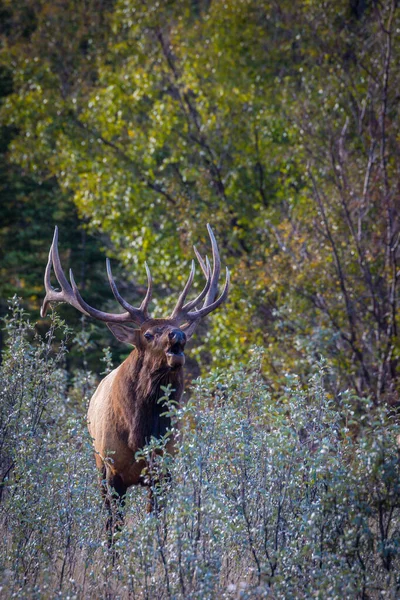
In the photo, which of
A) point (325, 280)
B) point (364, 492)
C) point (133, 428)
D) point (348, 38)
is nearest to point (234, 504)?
point (364, 492)

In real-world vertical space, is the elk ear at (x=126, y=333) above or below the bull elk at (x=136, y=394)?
above

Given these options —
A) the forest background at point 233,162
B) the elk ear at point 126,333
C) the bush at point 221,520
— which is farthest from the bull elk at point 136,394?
the forest background at point 233,162

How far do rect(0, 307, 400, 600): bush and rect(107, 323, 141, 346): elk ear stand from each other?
105cm

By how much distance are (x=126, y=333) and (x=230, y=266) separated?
7755 mm

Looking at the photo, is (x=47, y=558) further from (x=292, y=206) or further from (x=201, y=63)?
(x=201, y=63)

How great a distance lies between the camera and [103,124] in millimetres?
16766

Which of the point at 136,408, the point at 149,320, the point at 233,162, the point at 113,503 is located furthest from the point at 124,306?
the point at 233,162

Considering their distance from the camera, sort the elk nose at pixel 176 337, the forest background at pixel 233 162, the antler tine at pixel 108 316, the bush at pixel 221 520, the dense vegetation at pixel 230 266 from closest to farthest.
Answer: the bush at pixel 221 520
the dense vegetation at pixel 230 266
the elk nose at pixel 176 337
the antler tine at pixel 108 316
the forest background at pixel 233 162

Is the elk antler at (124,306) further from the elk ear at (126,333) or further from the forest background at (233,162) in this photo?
the forest background at (233,162)

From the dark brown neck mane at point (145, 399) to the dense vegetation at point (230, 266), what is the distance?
0.29 meters

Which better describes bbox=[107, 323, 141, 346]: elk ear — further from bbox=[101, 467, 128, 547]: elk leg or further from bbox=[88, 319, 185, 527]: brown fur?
bbox=[101, 467, 128, 547]: elk leg

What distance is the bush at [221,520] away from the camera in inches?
182

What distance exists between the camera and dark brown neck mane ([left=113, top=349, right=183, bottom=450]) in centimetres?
648

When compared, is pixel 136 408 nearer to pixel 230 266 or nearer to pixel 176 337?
pixel 176 337
